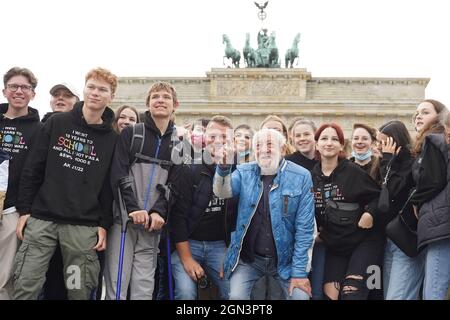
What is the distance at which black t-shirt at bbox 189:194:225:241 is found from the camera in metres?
4.07

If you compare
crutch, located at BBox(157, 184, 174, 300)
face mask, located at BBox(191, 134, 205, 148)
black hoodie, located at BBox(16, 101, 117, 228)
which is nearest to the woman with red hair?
face mask, located at BBox(191, 134, 205, 148)

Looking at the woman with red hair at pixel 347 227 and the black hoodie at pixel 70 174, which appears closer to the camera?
the black hoodie at pixel 70 174

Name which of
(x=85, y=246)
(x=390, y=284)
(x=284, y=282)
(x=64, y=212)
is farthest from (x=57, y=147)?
(x=390, y=284)

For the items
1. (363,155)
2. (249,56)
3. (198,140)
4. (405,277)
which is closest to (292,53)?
(249,56)

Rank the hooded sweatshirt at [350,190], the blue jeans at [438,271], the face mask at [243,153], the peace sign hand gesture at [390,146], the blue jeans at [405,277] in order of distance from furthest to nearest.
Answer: the face mask at [243,153], the peace sign hand gesture at [390,146], the hooded sweatshirt at [350,190], the blue jeans at [405,277], the blue jeans at [438,271]

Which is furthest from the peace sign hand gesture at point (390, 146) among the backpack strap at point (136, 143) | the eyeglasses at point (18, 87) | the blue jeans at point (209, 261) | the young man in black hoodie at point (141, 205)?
the eyeglasses at point (18, 87)

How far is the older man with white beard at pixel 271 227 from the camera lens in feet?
12.2

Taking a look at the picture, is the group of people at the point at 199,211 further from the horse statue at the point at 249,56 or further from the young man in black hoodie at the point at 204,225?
the horse statue at the point at 249,56

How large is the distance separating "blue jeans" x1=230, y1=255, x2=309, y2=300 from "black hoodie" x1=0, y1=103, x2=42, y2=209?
1661 millimetres

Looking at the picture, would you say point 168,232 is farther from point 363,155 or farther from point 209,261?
point 363,155

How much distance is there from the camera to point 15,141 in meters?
3.99

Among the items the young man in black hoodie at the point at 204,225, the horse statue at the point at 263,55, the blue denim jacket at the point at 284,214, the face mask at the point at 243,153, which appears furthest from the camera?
the horse statue at the point at 263,55

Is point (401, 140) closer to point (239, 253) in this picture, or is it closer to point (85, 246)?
point (239, 253)
